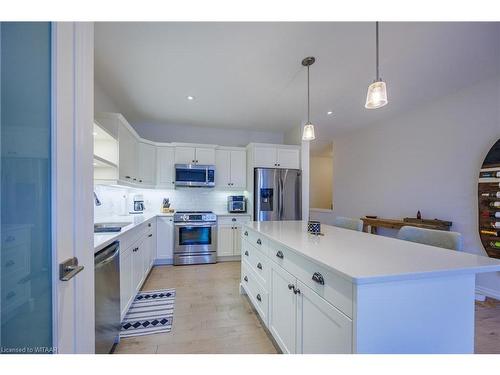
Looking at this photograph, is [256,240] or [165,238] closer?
[256,240]

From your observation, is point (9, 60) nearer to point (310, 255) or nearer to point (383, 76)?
point (310, 255)

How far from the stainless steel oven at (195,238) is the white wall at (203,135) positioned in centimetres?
167

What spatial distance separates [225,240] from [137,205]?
5.68 ft

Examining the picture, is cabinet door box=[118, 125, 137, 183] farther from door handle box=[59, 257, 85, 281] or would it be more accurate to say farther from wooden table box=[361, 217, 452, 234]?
wooden table box=[361, 217, 452, 234]

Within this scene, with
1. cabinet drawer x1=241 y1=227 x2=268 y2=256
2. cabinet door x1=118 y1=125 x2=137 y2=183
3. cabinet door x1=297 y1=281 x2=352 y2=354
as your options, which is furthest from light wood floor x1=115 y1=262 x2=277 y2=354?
cabinet door x1=118 y1=125 x2=137 y2=183

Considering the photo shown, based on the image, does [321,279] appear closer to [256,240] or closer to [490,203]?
[256,240]

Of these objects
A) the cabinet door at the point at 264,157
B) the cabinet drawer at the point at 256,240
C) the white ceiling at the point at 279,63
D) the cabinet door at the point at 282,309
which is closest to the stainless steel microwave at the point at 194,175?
the cabinet door at the point at 264,157

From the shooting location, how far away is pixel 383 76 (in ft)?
8.52

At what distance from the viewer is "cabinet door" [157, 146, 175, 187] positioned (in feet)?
13.1

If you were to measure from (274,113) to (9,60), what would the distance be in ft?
11.3

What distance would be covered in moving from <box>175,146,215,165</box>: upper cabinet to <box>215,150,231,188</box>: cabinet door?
136mm

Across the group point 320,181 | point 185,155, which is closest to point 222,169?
point 185,155

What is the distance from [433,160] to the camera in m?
3.23
